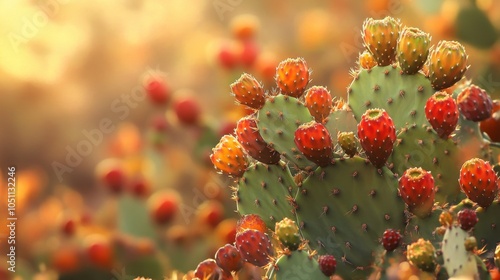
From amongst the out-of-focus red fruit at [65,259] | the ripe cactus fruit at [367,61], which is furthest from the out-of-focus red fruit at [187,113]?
the ripe cactus fruit at [367,61]

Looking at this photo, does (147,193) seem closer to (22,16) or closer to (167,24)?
(22,16)

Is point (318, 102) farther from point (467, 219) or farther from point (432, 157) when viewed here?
point (467, 219)

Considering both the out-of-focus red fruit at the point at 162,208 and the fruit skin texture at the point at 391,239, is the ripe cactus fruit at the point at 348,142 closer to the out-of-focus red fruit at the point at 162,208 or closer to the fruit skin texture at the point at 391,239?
the fruit skin texture at the point at 391,239

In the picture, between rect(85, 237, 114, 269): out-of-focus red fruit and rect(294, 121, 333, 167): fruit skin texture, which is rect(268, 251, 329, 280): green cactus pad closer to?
rect(294, 121, 333, 167): fruit skin texture

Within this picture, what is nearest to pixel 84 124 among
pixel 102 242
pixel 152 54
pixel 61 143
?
pixel 61 143

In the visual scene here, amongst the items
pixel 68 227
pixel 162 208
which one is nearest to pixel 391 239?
pixel 68 227

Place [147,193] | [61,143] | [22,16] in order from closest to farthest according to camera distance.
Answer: [147,193], [22,16], [61,143]
